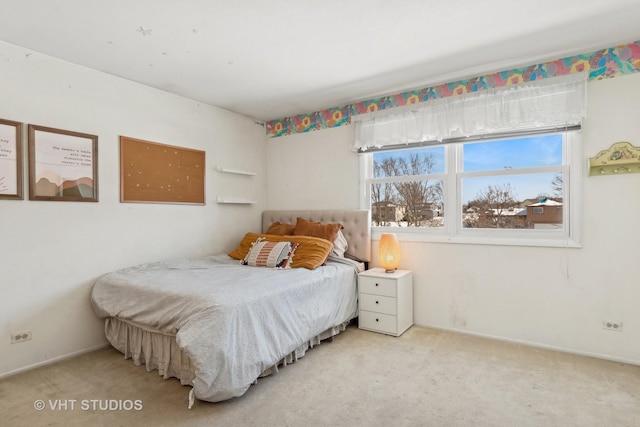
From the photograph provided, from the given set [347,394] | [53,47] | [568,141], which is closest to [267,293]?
[347,394]

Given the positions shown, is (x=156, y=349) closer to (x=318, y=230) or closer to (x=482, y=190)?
(x=318, y=230)

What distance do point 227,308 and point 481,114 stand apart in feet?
8.62

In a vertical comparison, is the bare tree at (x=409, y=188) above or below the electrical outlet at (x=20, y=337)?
above

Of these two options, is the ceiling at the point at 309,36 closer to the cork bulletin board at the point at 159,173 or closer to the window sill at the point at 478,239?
the cork bulletin board at the point at 159,173

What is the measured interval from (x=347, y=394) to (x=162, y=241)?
7.35 ft

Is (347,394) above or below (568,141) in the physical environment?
below

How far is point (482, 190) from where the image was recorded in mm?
3219

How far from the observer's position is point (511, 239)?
2.99 metres

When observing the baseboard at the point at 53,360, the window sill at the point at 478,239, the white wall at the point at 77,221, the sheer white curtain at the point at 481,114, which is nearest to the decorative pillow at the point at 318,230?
the window sill at the point at 478,239

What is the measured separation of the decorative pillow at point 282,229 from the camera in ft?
12.6

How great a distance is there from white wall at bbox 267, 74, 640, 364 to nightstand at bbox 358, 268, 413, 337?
0.21 m

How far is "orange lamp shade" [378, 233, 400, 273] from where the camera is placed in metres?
3.34

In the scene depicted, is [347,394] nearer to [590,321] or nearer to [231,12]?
[590,321]

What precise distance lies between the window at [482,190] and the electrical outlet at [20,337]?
3108 mm
